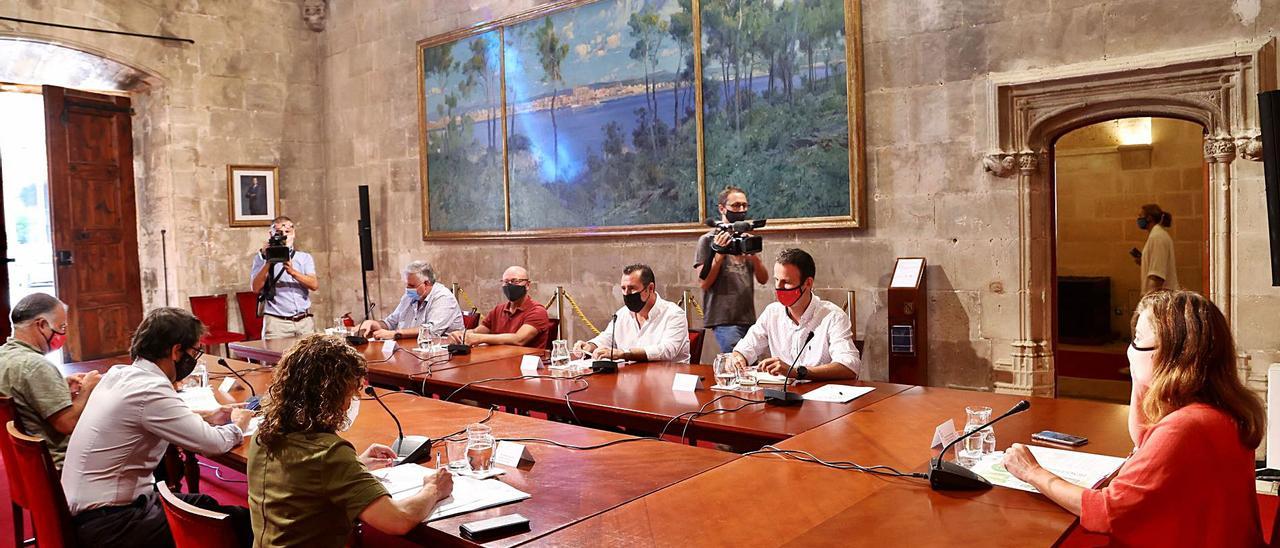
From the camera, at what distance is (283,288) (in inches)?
315

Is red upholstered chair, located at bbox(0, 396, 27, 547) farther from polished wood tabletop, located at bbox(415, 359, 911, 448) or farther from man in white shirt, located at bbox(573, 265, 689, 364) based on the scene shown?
man in white shirt, located at bbox(573, 265, 689, 364)

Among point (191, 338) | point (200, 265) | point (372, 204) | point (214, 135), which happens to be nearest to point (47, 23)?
point (214, 135)

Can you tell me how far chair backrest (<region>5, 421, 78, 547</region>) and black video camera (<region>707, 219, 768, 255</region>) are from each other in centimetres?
386

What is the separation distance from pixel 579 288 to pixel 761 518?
6.19 meters

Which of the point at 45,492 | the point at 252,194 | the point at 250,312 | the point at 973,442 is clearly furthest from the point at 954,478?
the point at 252,194

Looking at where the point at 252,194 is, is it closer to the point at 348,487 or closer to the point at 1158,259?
the point at 348,487

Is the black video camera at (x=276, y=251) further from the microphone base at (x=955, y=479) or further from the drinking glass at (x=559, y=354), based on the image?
the microphone base at (x=955, y=479)

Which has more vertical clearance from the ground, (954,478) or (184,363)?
(184,363)

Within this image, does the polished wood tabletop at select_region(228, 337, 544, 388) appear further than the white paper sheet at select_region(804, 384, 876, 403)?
Yes

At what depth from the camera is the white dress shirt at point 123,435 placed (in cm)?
305

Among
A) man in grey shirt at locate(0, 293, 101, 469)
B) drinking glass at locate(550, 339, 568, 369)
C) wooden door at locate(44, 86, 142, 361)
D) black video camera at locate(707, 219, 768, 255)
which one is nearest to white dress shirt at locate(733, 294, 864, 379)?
black video camera at locate(707, 219, 768, 255)

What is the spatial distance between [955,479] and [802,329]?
2314mm

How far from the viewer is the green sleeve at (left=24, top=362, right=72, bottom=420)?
3.69 m

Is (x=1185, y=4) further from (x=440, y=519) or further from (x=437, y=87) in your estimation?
(x=437, y=87)
